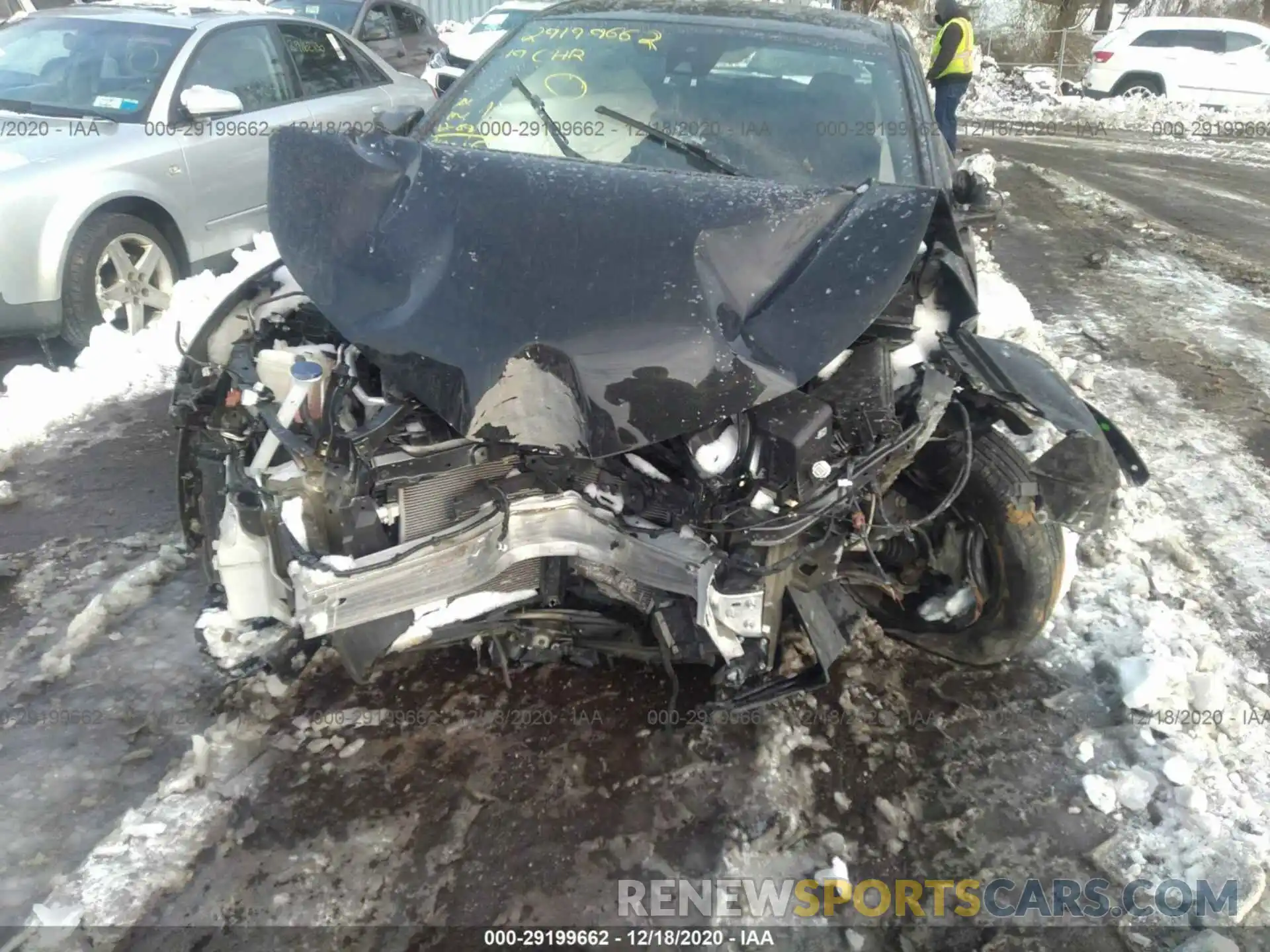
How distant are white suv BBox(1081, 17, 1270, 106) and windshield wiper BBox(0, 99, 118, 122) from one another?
1836 centimetres

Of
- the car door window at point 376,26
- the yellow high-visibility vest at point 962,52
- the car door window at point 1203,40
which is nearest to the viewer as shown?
the car door window at point 376,26

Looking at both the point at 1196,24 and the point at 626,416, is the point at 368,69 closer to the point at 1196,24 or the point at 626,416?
the point at 626,416

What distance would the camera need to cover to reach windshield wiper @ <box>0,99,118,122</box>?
4.91 meters

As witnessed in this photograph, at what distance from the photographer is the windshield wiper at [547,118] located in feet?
10.2

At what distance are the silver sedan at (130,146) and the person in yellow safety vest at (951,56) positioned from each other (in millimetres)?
6733

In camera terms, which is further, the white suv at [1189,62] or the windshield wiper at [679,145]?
the white suv at [1189,62]

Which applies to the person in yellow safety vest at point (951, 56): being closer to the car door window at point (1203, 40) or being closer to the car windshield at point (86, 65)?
the car windshield at point (86, 65)

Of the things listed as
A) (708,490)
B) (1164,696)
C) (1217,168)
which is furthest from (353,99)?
(1217,168)

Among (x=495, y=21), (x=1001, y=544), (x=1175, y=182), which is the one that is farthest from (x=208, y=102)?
(x=1175, y=182)

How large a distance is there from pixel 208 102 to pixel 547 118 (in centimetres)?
283

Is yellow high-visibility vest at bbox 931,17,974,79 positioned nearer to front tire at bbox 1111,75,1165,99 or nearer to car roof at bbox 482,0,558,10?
car roof at bbox 482,0,558,10

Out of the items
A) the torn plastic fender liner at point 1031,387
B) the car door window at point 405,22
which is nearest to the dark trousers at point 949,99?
the car door window at point 405,22

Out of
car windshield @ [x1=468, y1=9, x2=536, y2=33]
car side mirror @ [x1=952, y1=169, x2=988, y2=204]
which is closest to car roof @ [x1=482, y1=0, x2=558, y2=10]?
car windshield @ [x1=468, y1=9, x2=536, y2=33]

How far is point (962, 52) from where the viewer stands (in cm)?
934
